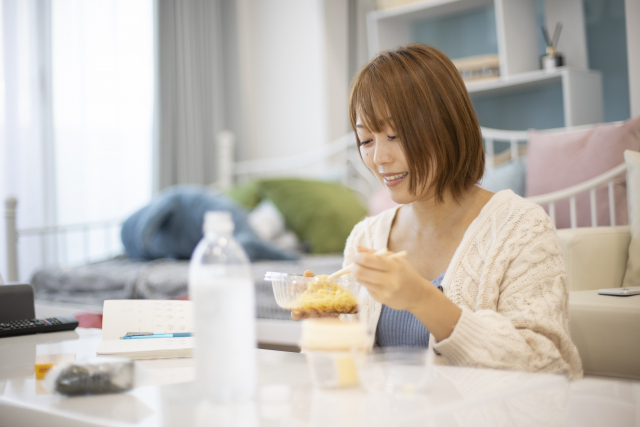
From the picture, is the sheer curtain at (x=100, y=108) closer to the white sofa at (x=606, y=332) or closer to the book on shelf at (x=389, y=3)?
the book on shelf at (x=389, y=3)

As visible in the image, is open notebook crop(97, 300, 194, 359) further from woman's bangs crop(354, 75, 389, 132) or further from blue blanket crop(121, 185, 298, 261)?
blue blanket crop(121, 185, 298, 261)

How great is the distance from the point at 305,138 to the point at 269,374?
3.00m

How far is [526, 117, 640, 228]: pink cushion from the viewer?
176 centimetres

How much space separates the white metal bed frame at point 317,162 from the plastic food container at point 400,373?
1203 millimetres

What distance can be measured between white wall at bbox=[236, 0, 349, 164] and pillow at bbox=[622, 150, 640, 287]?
202 centimetres

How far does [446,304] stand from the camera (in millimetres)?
749

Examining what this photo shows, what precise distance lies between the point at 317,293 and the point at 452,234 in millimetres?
398

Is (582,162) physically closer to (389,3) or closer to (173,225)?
(389,3)

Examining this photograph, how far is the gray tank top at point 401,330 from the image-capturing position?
0.98 metres

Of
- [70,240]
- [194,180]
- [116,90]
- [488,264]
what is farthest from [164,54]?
[488,264]

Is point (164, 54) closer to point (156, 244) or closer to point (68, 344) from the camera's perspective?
point (156, 244)

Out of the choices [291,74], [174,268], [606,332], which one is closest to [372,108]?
[606,332]

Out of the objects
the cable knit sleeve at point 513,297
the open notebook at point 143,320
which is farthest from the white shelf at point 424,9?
the open notebook at point 143,320

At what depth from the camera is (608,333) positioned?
3.77 feet
